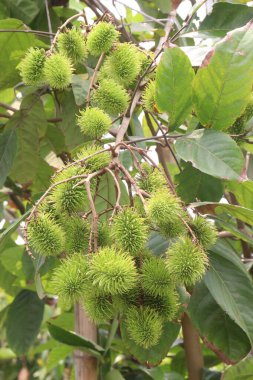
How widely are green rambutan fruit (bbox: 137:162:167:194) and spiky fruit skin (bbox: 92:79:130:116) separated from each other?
0.16 metres

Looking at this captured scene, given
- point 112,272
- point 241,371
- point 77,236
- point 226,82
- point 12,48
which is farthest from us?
point 12,48

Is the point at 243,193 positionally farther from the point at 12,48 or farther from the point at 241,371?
the point at 12,48

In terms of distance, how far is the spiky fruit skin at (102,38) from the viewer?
1.07 metres

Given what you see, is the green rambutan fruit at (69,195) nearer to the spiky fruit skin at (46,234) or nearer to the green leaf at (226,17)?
the spiky fruit skin at (46,234)

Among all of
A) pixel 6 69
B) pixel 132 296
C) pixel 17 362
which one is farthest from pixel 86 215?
pixel 17 362

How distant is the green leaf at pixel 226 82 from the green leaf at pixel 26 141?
60 cm

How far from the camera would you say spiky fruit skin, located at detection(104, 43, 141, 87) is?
106cm

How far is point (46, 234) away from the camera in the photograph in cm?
86

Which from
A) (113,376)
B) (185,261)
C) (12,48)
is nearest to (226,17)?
(12,48)

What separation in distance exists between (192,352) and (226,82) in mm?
754

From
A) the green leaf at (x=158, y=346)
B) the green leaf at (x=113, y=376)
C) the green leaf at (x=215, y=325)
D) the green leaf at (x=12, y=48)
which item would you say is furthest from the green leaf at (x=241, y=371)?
the green leaf at (x=12, y=48)

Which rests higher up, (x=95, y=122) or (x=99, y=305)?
(x=95, y=122)

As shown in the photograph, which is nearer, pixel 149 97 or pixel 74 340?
pixel 149 97

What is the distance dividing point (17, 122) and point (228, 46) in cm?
69
